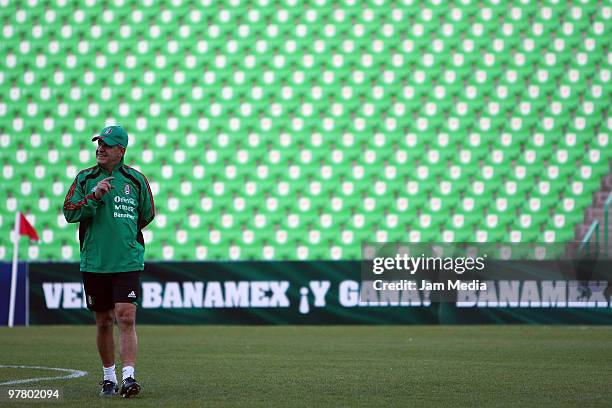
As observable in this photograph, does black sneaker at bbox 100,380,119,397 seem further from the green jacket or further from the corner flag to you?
the corner flag

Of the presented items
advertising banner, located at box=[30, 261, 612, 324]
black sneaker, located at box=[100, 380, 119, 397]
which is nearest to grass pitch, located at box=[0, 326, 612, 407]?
black sneaker, located at box=[100, 380, 119, 397]

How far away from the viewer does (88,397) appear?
18.1 feet

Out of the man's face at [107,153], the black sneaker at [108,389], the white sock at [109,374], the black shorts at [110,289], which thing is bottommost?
the black sneaker at [108,389]

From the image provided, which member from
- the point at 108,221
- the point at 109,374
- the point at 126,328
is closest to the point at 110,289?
the point at 126,328

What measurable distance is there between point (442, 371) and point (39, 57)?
1383cm

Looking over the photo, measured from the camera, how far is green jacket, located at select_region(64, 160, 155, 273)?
18.2ft

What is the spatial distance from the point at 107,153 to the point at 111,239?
0.46m

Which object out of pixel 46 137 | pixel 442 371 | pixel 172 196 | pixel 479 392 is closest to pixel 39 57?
pixel 46 137

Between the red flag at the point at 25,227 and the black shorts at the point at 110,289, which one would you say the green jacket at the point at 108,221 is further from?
Answer: the red flag at the point at 25,227

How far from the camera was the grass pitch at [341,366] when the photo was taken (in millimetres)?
5516

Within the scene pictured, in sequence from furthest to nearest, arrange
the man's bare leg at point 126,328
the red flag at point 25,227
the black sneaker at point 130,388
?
1. the red flag at point 25,227
2. the man's bare leg at point 126,328
3. the black sneaker at point 130,388

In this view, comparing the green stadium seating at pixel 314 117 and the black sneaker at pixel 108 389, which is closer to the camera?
the black sneaker at pixel 108 389

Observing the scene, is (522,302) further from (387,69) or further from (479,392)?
(479,392)

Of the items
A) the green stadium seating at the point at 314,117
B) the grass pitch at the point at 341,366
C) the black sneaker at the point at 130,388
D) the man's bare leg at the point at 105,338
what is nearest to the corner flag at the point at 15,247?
the grass pitch at the point at 341,366
